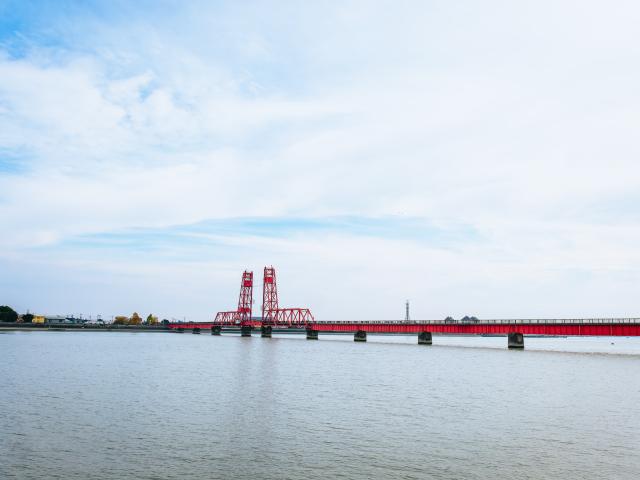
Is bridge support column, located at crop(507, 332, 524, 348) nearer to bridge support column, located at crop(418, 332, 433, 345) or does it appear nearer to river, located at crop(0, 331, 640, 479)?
bridge support column, located at crop(418, 332, 433, 345)

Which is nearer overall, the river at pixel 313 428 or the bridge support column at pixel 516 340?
the river at pixel 313 428

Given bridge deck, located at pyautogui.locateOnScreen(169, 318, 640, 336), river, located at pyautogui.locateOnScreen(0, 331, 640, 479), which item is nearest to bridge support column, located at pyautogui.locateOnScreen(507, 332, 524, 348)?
bridge deck, located at pyautogui.locateOnScreen(169, 318, 640, 336)

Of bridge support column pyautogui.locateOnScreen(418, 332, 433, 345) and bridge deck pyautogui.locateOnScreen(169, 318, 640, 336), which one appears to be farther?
bridge support column pyautogui.locateOnScreen(418, 332, 433, 345)

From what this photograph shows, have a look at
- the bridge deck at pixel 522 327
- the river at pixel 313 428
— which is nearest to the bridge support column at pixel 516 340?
the bridge deck at pixel 522 327

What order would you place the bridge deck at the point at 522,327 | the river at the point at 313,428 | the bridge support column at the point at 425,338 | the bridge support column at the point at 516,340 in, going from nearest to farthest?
the river at the point at 313,428 → the bridge deck at the point at 522,327 → the bridge support column at the point at 516,340 → the bridge support column at the point at 425,338

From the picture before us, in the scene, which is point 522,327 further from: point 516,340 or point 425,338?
point 425,338

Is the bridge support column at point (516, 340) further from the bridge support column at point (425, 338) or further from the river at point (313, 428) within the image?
the river at point (313, 428)

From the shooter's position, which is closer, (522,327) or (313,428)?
(313,428)

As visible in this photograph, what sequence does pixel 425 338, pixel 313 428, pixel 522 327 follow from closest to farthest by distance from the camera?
pixel 313 428
pixel 522 327
pixel 425 338

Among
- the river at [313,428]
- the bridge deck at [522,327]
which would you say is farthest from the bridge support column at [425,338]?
the river at [313,428]

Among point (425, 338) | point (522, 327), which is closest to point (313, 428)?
point (522, 327)

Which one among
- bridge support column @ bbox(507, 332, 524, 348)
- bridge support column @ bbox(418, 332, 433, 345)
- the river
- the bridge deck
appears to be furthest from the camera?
bridge support column @ bbox(418, 332, 433, 345)


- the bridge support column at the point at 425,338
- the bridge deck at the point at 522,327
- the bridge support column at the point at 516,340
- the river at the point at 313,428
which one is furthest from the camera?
the bridge support column at the point at 425,338

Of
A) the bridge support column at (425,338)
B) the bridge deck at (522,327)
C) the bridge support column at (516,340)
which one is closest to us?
the bridge deck at (522,327)
